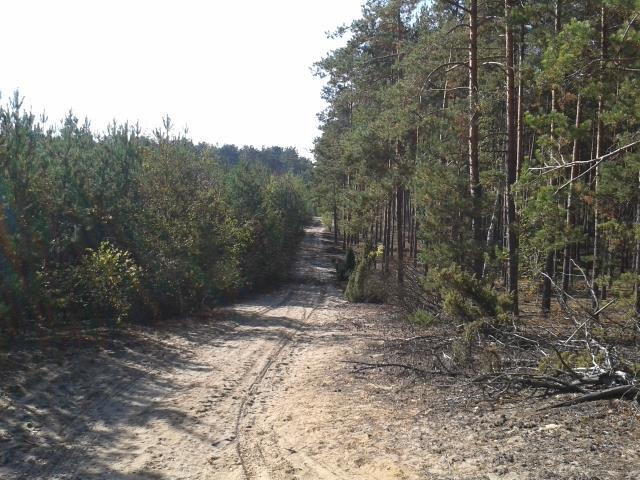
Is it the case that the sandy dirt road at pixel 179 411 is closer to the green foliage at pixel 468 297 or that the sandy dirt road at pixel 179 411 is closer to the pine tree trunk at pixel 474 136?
the green foliage at pixel 468 297

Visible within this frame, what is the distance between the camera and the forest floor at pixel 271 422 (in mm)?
5645

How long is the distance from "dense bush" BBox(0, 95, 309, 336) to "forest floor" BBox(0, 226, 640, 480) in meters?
1.35

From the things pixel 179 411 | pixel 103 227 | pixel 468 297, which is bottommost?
pixel 179 411

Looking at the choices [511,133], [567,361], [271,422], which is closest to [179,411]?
[271,422]

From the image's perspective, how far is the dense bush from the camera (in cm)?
1033

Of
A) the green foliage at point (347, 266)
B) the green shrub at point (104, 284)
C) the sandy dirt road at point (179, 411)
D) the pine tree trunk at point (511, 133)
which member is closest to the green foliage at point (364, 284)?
the green foliage at point (347, 266)

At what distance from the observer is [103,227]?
48.3ft

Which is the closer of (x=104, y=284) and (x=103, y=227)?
(x=104, y=284)

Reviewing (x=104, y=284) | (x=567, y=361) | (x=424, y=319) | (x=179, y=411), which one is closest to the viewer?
(x=567, y=361)

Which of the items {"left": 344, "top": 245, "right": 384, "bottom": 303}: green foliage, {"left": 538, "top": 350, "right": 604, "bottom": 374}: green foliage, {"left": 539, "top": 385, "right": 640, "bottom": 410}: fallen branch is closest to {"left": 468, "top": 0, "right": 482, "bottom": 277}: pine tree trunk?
{"left": 344, "top": 245, "right": 384, "bottom": 303}: green foliage

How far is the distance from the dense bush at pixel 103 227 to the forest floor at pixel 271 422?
53.3 inches

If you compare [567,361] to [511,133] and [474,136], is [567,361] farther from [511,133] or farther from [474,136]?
[474,136]

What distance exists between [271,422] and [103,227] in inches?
366

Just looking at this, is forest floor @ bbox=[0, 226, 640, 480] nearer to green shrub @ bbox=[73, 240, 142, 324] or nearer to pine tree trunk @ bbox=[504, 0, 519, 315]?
green shrub @ bbox=[73, 240, 142, 324]
